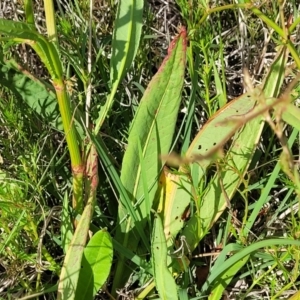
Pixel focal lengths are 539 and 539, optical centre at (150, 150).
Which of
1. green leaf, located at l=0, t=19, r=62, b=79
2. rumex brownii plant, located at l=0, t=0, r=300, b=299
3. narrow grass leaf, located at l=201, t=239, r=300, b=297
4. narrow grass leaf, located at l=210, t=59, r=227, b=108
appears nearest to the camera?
green leaf, located at l=0, t=19, r=62, b=79

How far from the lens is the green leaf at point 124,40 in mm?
1181

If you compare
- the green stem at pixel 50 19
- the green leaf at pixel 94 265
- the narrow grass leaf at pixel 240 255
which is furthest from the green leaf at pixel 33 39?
the narrow grass leaf at pixel 240 255

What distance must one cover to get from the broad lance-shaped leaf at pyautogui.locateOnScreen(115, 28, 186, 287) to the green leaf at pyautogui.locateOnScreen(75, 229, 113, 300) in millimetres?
105

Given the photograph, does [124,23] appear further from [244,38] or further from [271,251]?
[271,251]

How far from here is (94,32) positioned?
1.33 m

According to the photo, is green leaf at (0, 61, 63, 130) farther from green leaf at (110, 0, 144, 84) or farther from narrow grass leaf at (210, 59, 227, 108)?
narrow grass leaf at (210, 59, 227, 108)

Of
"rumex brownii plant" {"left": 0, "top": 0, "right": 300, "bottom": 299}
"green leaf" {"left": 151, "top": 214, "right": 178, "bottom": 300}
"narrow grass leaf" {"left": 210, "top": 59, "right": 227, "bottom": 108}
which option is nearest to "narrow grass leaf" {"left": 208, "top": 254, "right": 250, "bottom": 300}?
"rumex brownii plant" {"left": 0, "top": 0, "right": 300, "bottom": 299}

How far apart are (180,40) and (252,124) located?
0.80 ft

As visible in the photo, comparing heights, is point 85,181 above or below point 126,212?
above

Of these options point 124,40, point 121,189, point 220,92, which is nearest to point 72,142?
point 121,189

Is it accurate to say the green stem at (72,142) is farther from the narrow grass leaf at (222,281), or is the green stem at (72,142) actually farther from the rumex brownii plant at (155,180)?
the narrow grass leaf at (222,281)

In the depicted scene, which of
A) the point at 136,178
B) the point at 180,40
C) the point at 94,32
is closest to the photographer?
the point at 180,40

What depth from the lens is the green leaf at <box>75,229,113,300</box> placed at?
110cm

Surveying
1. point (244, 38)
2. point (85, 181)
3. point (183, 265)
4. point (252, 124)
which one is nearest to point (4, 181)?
point (85, 181)
